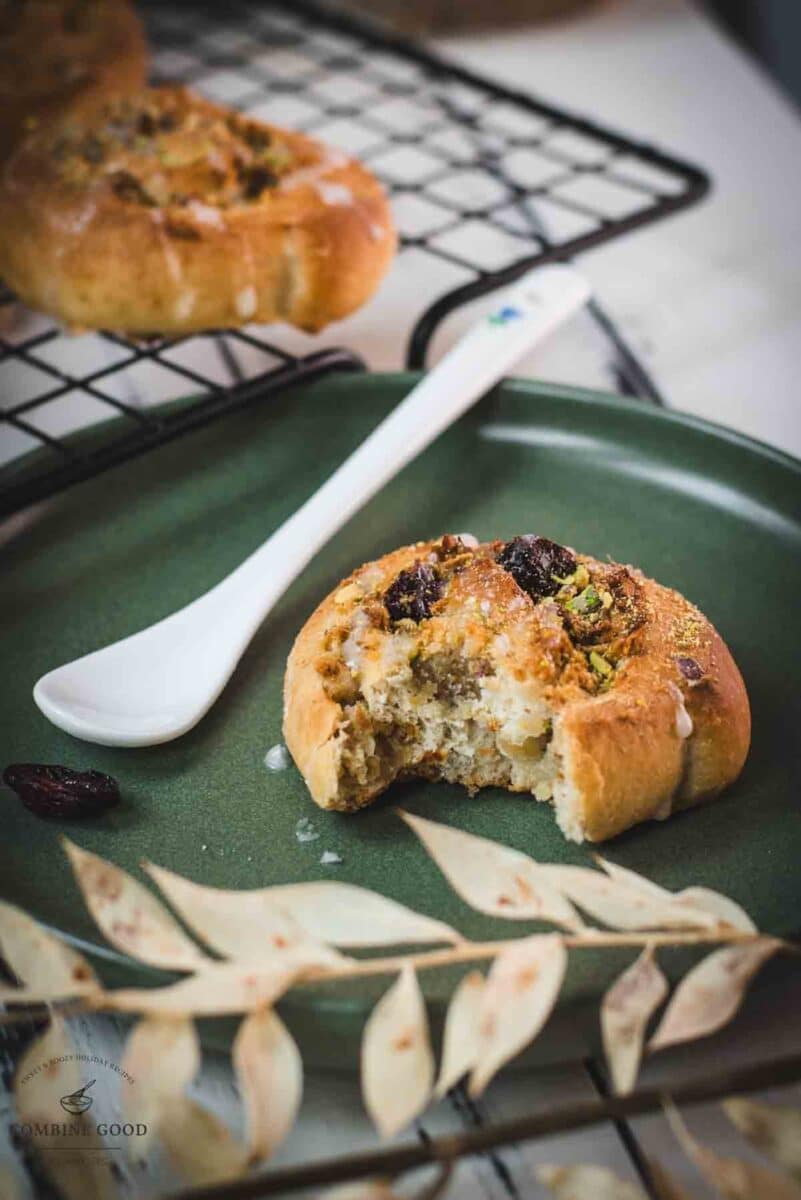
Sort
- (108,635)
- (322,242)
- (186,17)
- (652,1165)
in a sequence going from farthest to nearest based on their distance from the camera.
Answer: (186,17)
(322,242)
(108,635)
(652,1165)

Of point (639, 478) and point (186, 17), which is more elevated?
point (639, 478)

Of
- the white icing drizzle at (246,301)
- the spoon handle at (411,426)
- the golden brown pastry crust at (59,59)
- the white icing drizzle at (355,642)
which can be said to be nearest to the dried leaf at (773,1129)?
the white icing drizzle at (355,642)

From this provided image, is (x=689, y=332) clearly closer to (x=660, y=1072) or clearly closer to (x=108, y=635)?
(x=108, y=635)

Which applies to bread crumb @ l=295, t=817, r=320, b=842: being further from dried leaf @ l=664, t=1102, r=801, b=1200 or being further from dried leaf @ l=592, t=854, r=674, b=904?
dried leaf @ l=664, t=1102, r=801, b=1200

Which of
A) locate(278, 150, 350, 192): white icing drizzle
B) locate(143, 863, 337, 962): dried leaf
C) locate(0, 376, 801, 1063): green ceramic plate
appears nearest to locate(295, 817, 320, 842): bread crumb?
locate(0, 376, 801, 1063): green ceramic plate

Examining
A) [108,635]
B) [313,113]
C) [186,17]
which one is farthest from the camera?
[186,17]

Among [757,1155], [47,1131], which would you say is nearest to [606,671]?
[757,1155]
